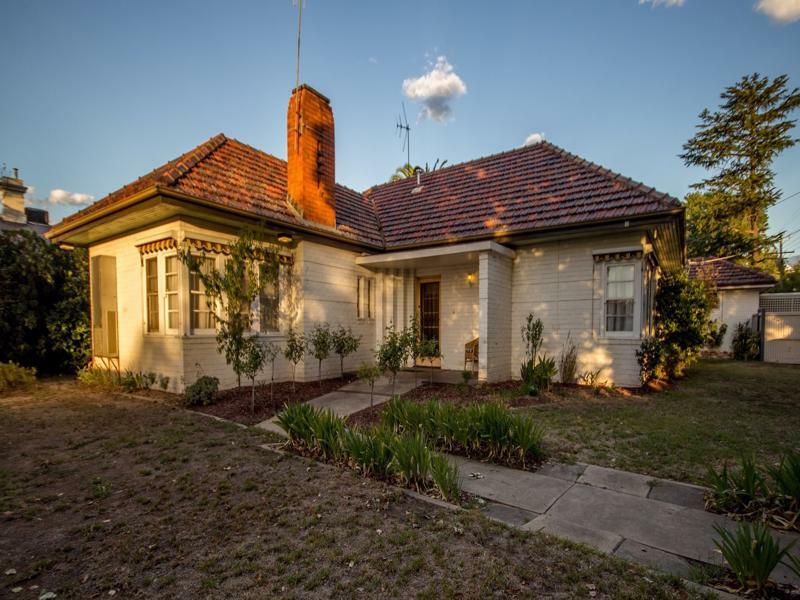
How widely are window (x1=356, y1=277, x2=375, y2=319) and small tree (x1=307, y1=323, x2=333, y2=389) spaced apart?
1594 millimetres

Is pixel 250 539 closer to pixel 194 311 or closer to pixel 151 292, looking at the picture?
pixel 194 311

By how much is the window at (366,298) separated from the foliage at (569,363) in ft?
17.8

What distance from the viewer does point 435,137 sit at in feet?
46.4

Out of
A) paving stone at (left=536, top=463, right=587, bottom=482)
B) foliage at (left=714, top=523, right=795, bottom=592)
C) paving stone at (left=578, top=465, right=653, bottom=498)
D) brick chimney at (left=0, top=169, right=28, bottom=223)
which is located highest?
brick chimney at (left=0, top=169, right=28, bottom=223)

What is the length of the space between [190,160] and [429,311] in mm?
→ 7295

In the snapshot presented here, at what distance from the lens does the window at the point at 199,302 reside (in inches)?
301

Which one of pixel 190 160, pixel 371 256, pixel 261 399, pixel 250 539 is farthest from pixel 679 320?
pixel 190 160

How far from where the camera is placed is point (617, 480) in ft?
12.5

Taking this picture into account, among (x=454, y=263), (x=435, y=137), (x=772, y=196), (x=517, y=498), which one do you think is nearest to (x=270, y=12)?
(x=435, y=137)

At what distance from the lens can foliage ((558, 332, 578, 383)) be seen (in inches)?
341

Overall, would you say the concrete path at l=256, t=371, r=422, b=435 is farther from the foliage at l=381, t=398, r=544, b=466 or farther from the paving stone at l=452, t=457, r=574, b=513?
the paving stone at l=452, t=457, r=574, b=513

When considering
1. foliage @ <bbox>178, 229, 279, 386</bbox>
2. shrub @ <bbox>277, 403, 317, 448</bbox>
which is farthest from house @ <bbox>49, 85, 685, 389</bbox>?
shrub @ <bbox>277, 403, 317, 448</bbox>

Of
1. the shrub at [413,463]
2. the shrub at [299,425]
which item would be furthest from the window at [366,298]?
the shrub at [413,463]

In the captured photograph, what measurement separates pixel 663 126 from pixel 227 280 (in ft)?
45.6
